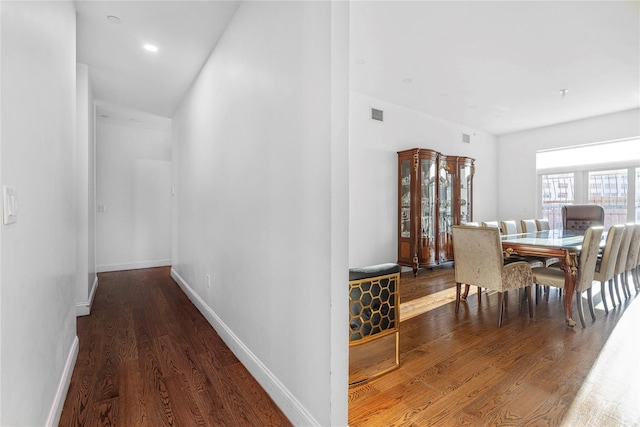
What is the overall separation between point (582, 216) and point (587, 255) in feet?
9.58

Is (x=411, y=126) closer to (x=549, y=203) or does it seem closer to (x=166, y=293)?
(x=549, y=203)

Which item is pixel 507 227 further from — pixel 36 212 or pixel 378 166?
pixel 36 212

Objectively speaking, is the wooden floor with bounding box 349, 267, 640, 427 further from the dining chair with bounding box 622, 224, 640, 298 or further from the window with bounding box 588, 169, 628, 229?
the window with bounding box 588, 169, 628, 229

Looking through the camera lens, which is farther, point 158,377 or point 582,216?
point 582,216

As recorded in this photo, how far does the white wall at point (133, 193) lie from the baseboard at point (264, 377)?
321 centimetres

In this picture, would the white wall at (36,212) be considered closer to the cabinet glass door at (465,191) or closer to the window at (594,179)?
the cabinet glass door at (465,191)

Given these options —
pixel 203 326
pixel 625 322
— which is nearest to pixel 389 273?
pixel 203 326

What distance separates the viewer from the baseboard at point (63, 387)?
4.78 feet

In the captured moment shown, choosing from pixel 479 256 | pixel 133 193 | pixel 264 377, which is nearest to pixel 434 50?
pixel 479 256

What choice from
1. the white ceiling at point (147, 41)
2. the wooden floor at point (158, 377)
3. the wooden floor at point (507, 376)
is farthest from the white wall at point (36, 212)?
the wooden floor at point (507, 376)

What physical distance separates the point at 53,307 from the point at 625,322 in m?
4.57

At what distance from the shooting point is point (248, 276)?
2.07 metres

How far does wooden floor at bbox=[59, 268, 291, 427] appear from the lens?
1589 mm

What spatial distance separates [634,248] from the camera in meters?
3.46
